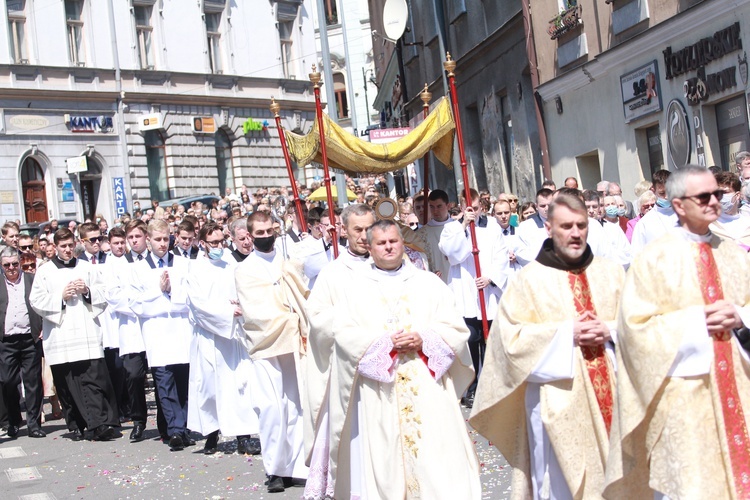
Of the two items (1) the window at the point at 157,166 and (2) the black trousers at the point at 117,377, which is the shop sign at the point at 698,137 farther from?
(1) the window at the point at 157,166

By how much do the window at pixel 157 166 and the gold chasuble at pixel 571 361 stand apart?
37290mm

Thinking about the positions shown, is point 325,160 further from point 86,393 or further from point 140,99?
point 140,99

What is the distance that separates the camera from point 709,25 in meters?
14.2

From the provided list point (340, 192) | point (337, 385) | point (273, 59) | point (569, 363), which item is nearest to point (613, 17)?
point (340, 192)

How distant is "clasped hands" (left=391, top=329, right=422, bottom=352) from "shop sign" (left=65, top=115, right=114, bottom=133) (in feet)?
112

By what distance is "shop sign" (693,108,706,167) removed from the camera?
14695 millimetres

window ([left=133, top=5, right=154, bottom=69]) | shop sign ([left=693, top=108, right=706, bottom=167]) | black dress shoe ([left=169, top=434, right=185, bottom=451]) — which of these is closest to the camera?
black dress shoe ([left=169, top=434, right=185, bottom=451])

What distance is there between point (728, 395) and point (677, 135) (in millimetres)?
10683

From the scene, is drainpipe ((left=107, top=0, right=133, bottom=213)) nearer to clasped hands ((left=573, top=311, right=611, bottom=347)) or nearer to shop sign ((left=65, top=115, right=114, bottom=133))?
shop sign ((left=65, top=115, right=114, bottom=133))

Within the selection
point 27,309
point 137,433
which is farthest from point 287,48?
point 137,433

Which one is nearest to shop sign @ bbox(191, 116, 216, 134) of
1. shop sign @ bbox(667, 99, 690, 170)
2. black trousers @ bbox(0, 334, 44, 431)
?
shop sign @ bbox(667, 99, 690, 170)

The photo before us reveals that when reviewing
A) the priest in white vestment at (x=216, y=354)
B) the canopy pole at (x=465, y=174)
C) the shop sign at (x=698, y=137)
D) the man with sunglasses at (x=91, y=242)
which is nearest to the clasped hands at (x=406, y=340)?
the priest in white vestment at (x=216, y=354)

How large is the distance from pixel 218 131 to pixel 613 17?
29.7 m

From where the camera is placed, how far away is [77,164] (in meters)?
38.8
